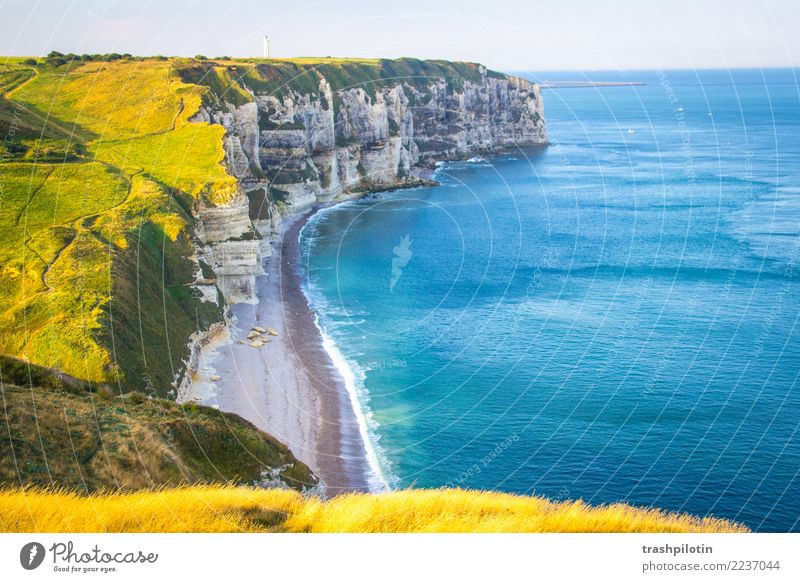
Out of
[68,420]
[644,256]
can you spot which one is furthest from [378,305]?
[68,420]

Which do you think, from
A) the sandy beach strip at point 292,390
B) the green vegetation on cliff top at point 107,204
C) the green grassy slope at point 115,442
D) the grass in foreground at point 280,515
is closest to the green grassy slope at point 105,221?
the green vegetation on cliff top at point 107,204

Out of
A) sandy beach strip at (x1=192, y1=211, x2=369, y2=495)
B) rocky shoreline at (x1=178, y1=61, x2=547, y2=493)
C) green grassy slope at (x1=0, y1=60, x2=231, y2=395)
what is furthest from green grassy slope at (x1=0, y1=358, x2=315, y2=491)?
rocky shoreline at (x1=178, y1=61, x2=547, y2=493)

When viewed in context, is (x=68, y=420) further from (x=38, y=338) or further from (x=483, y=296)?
(x=483, y=296)

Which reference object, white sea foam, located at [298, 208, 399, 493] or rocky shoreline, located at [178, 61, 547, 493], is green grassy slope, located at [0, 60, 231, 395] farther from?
white sea foam, located at [298, 208, 399, 493]

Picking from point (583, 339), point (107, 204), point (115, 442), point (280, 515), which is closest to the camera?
point (280, 515)

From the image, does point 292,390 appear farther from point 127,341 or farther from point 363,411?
point 127,341

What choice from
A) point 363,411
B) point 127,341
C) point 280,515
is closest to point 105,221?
point 127,341

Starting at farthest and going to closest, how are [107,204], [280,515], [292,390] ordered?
[107,204] < [292,390] < [280,515]
